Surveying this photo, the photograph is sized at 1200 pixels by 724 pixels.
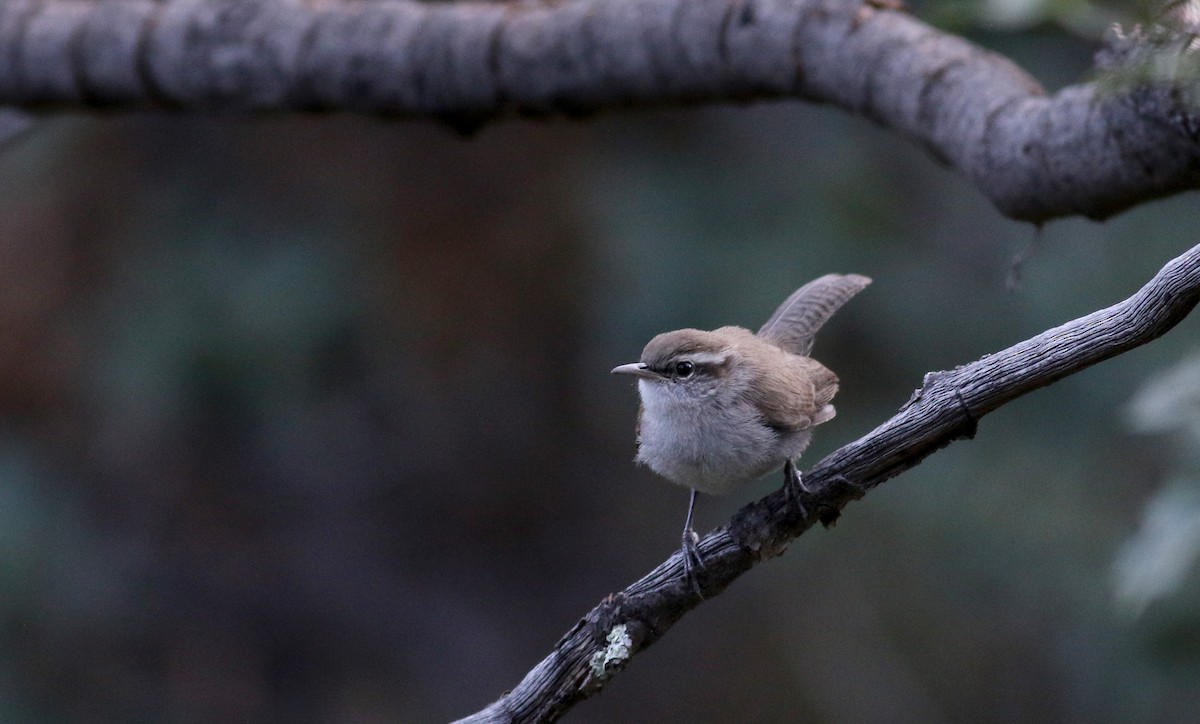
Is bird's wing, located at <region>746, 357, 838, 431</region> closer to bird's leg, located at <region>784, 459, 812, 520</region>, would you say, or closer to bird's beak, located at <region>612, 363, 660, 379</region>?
bird's beak, located at <region>612, 363, 660, 379</region>

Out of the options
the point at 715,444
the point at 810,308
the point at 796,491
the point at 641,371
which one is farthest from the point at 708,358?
the point at 796,491

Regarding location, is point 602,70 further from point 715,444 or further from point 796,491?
point 796,491

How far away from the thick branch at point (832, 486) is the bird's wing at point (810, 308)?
1523mm

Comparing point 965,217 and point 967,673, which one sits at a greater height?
point 965,217

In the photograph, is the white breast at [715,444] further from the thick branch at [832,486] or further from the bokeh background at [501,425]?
the bokeh background at [501,425]

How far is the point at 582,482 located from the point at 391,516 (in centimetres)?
135

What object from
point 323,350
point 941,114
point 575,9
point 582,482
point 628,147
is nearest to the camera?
point 941,114

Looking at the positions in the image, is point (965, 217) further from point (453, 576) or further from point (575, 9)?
point (453, 576)

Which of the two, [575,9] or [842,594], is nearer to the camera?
[575,9]

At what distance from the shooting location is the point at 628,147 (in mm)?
7105

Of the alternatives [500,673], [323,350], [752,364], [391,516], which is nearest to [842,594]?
[500,673]

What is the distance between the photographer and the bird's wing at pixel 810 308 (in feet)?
14.5

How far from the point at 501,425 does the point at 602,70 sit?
13.7ft

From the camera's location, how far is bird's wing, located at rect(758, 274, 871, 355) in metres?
4.42
